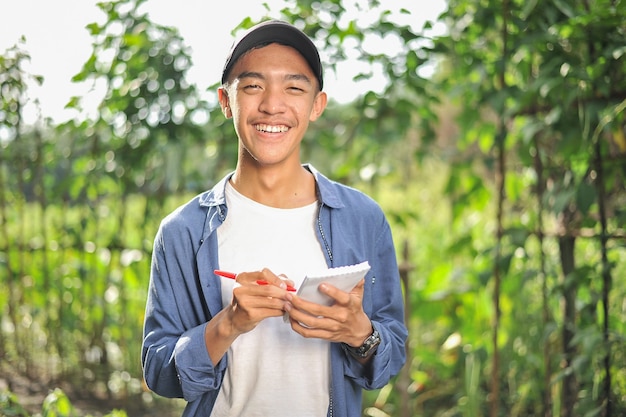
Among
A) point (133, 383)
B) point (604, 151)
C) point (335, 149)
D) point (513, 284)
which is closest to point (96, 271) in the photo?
point (133, 383)

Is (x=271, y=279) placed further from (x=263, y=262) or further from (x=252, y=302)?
(x=263, y=262)

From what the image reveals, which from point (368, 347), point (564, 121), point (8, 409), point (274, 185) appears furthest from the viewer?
point (564, 121)

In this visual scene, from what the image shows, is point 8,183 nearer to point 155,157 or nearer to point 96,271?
point 96,271

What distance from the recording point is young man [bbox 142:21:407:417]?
1466 mm

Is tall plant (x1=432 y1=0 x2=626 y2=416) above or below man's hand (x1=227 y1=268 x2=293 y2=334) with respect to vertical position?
above

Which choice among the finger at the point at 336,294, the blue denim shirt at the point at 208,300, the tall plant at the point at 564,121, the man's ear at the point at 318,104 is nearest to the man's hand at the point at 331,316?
the finger at the point at 336,294

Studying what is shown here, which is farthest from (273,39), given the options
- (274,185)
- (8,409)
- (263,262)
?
(8,409)

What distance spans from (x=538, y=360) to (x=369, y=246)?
1902 millimetres

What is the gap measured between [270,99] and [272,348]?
0.44m

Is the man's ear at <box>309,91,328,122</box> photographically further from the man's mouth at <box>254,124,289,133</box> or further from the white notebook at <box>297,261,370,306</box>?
the white notebook at <box>297,261,370,306</box>

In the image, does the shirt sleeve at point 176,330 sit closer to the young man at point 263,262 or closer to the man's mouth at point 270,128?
the young man at point 263,262

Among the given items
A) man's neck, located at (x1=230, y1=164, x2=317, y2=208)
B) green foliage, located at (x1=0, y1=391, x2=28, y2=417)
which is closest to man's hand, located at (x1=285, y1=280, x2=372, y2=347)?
man's neck, located at (x1=230, y1=164, x2=317, y2=208)

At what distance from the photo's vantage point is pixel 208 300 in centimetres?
149

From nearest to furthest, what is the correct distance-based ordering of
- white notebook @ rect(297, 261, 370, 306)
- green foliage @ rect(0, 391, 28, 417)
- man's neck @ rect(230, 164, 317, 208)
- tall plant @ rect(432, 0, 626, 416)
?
white notebook @ rect(297, 261, 370, 306)
man's neck @ rect(230, 164, 317, 208)
green foliage @ rect(0, 391, 28, 417)
tall plant @ rect(432, 0, 626, 416)
